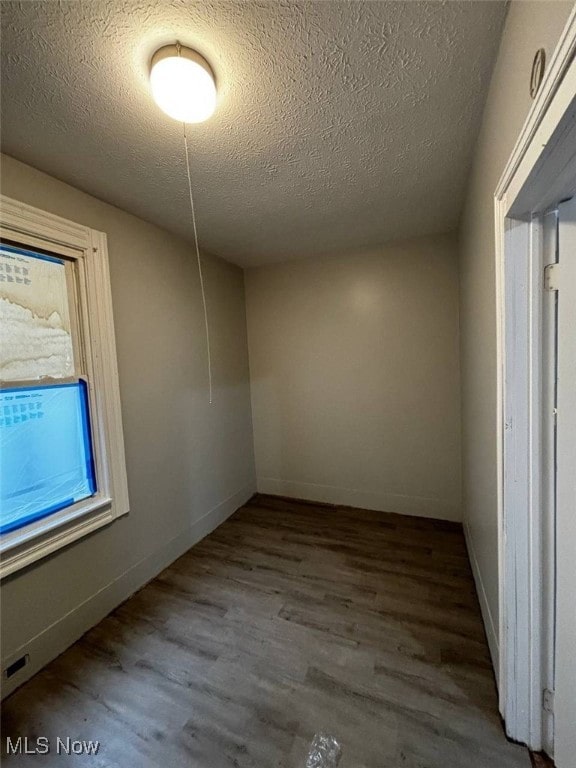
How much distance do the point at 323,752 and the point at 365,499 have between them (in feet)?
6.53

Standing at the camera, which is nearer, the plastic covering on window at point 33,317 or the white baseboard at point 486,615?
the white baseboard at point 486,615

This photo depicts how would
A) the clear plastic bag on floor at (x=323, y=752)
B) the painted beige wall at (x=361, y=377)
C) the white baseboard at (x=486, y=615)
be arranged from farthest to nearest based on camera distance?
the painted beige wall at (x=361, y=377) < the white baseboard at (x=486, y=615) < the clear plastic bag on floor at (x=323, y=752)

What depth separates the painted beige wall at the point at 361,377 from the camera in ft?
8.71

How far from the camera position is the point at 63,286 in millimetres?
1704

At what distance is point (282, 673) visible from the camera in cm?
142

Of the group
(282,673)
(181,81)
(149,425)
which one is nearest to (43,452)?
(149,425)

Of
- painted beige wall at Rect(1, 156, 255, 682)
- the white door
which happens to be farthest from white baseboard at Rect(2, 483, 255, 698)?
the white door

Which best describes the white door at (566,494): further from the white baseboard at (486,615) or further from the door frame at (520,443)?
the white baseboard at (486,615)

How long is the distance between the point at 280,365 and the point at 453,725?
2656 mm

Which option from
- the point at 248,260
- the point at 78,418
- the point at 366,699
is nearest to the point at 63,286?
the point at 78,418

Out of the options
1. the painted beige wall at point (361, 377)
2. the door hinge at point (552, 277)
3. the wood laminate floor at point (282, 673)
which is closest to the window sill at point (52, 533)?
the wood laminate floor at point (282, 673)

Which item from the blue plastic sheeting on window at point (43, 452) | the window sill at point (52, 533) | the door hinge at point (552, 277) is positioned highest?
the door hinge at point (552, 277)

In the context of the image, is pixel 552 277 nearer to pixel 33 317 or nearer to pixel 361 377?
pixel 361 377

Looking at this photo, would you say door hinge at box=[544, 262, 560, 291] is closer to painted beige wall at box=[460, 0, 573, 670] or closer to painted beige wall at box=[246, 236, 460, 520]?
painted beige wall at box=[460, 0, 573, 670]
